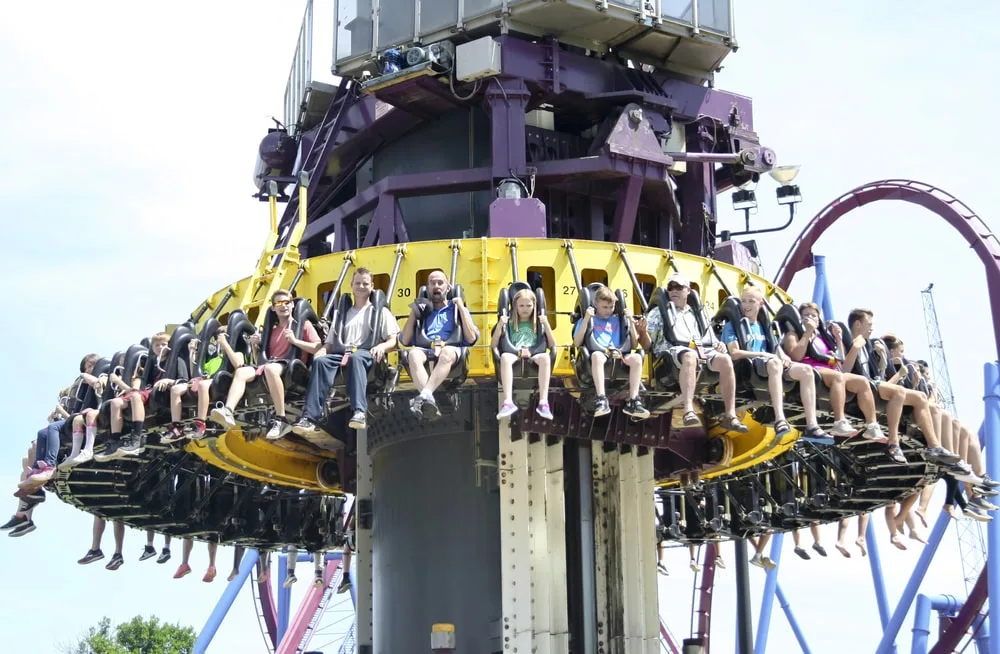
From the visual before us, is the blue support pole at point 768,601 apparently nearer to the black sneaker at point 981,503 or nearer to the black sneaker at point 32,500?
the black sneaker at point 981,503

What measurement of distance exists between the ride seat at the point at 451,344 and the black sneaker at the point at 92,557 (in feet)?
31.0

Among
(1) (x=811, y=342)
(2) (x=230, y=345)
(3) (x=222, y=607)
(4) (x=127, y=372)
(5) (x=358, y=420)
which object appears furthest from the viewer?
(3) (x=222, y=607)

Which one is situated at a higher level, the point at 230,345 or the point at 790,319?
the point at 790,319

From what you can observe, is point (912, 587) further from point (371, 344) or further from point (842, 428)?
point (371, 344)

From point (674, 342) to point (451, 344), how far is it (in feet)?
10.9

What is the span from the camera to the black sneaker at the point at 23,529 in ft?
85.1

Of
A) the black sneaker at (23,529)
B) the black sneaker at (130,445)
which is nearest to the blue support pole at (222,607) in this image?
the black sneaker at (23,529)

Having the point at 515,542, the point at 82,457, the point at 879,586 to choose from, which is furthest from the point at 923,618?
the point at 82,457

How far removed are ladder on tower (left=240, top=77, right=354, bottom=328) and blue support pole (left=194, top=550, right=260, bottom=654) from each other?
1518 cm

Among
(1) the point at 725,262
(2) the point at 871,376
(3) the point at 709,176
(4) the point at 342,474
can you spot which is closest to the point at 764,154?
(3) the point at 709,176

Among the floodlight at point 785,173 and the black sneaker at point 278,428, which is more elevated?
the floodlight at point 785,173

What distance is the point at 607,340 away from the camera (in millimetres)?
22391

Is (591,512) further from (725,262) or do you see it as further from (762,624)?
(762,624)

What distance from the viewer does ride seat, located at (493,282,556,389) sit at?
72.2ft
